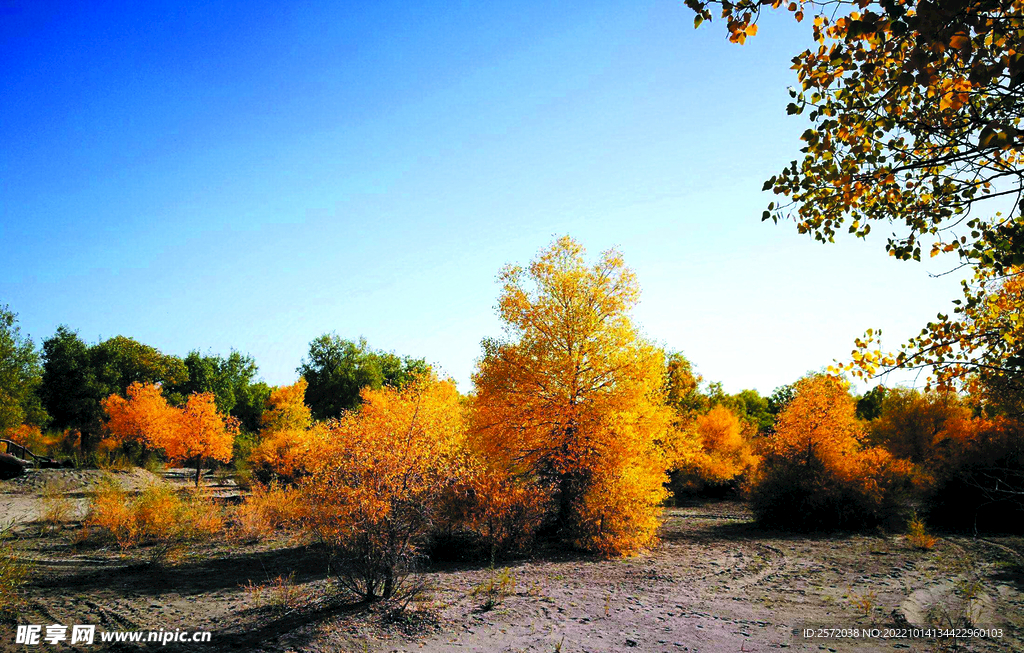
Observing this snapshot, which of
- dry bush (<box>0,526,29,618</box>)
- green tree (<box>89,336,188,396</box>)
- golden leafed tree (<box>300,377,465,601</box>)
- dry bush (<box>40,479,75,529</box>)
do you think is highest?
green tree (<box>89,336,188,396</box>)

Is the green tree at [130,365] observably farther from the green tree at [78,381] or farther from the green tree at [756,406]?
the green tree at [756,406]

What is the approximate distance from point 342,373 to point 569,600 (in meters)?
55.3

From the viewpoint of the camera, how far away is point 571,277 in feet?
49.7

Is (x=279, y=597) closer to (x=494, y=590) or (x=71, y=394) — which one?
(x=494, y=590)

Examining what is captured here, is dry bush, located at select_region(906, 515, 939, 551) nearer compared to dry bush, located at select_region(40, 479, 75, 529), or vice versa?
dry bush, located at select_region(906, 515, 939, 551)

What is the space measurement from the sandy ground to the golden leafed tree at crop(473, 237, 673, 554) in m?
1.34

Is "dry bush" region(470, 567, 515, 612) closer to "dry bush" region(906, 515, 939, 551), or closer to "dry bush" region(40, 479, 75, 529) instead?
"dry bush" region(906, 515, 939, 551)

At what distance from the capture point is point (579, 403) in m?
14.1

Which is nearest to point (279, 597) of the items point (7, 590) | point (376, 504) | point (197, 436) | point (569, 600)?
point (376, 504)

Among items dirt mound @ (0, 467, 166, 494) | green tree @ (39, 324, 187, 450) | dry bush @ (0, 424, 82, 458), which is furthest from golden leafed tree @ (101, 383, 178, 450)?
green tree @ (39, 324, 187, 450)

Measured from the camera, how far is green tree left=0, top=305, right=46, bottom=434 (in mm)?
31531

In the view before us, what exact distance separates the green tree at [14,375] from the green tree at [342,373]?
83.8ft

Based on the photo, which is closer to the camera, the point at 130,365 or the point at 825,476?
the point at 825,476

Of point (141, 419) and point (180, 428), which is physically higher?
point (141, 419)
